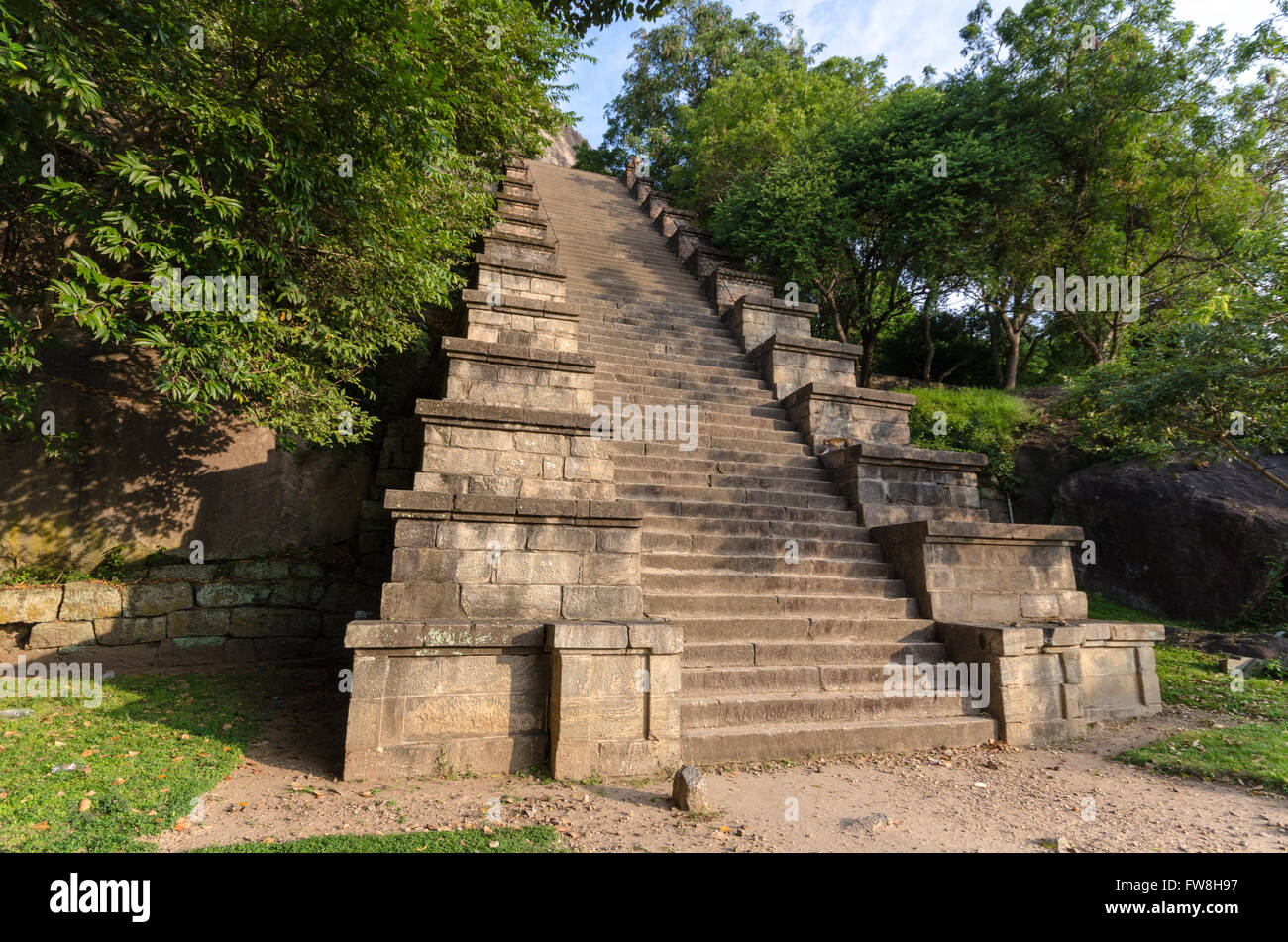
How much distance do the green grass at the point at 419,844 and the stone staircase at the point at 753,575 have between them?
1.64m

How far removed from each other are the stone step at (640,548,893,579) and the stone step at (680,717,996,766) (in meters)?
1.77

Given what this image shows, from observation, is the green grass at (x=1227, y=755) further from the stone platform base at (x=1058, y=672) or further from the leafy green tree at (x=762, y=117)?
the leafy green tree at (x=762, y=117)

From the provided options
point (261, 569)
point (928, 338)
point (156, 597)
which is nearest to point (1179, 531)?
point (928, 338)

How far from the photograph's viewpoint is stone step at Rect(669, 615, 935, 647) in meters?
5.88

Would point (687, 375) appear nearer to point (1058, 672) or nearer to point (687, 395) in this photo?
point (687, 395)

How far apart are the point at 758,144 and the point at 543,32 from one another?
7.00 meters

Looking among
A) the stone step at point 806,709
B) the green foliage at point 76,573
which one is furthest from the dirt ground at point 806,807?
the green foliage at point 76,573

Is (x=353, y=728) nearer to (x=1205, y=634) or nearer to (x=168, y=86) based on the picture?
(x=168, y=86)

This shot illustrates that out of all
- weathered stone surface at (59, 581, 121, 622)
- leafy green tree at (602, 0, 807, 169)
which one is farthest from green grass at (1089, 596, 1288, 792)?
leafy green tree at (602, 0, 807, 169)

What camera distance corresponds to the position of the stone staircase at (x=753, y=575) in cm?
536

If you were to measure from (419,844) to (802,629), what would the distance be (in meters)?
3.93

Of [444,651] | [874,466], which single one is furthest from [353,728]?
[874,466]

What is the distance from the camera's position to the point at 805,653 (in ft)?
19.4

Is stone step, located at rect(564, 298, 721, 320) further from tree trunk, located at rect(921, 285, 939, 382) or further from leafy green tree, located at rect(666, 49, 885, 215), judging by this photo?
tree trunk, located at rect(921, 285, 939, 382)
